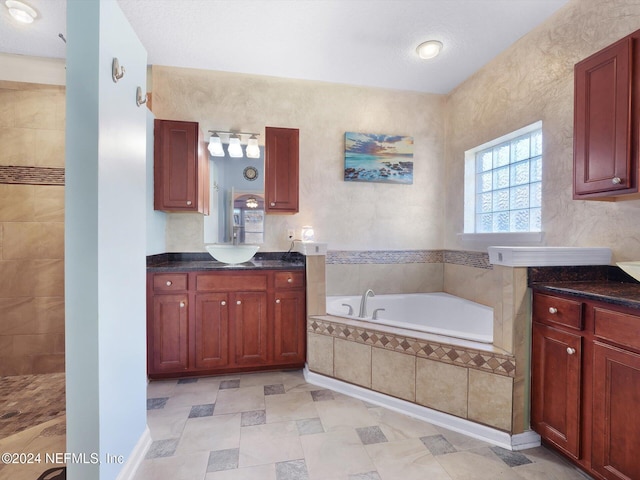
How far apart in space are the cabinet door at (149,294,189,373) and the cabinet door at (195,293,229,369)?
0.10m

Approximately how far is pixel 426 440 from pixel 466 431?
0.28 m

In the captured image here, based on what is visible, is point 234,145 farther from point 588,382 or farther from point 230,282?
point 588,382

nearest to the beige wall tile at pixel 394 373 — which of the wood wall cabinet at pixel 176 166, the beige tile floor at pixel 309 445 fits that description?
the beige tile floor at pixel 309 445

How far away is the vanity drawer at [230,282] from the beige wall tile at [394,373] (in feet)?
3.54

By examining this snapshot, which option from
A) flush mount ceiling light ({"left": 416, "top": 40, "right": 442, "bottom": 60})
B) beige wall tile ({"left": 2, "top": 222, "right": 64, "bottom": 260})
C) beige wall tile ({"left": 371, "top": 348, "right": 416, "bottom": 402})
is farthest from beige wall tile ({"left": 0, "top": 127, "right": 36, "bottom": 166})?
flush mount ceiling light ({"left": 416, "top": 40, "right": 442, "bottom": 60})

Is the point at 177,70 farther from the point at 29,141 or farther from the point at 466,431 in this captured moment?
the point at 466,431

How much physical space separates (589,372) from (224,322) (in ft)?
7.62

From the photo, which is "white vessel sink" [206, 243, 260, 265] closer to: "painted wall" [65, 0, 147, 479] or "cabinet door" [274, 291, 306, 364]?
"cabinet door" [274, 291, 306, 364]

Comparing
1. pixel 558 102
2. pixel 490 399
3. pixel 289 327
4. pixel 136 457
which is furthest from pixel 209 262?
pixel 558 102

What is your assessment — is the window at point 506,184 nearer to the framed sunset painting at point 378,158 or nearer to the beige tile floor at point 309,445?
the framed sunset painting at point 378,158

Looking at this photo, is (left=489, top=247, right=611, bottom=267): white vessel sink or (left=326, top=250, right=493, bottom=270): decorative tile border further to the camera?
(left=326, top=250, right=493, bottom=270): decorative tile border

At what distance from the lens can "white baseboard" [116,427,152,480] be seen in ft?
4.32

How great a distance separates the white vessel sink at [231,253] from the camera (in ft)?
8.65

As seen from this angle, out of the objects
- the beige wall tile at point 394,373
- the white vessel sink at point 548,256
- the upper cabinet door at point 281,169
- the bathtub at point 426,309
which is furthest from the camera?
the upper cabinet door at point 281,169
